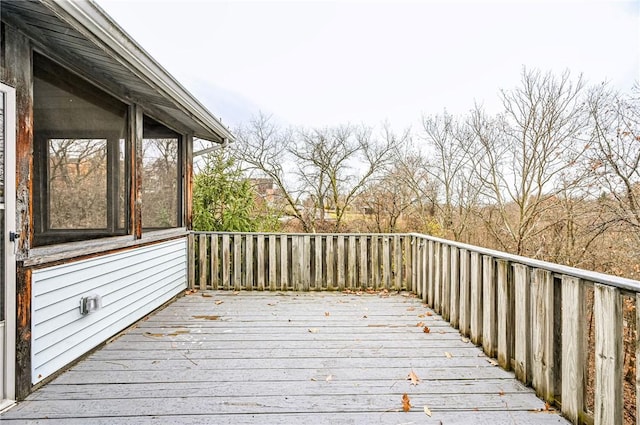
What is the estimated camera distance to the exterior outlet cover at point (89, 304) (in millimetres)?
2707

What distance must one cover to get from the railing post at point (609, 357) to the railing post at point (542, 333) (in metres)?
0.34

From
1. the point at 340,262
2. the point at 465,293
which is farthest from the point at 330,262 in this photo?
the point at 465,293

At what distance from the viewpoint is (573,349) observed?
188 cm

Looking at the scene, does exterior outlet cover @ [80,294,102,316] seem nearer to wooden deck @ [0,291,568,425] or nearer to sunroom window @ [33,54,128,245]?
wooden deck @ [0,291,568,425]

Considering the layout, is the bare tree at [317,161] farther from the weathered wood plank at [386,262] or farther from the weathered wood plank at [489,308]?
the weathered wood plank at [489,308]

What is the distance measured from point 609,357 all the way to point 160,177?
4.58m

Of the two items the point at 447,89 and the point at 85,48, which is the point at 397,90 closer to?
the point at 447,89

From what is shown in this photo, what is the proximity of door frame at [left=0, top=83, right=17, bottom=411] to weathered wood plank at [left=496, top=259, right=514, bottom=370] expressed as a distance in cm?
330

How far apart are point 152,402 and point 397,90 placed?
10604mm

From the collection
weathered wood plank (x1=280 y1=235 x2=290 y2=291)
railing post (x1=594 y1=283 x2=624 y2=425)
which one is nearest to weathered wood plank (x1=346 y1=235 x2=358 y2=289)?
weathered wood plank (x1=280 y1=235 x2=290 y2=291)

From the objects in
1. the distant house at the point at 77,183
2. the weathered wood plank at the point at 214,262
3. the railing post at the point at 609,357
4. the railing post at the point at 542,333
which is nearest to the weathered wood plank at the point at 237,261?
the weathered wood plank at the point at 214,262

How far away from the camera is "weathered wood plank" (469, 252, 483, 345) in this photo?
2.92m

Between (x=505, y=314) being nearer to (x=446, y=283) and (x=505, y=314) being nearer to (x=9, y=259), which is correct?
(x=446, y=283)

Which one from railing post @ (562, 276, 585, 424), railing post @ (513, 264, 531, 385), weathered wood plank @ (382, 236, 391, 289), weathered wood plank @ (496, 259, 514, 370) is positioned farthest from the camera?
weathered wood plank @ (382, 236, 391, 289)
